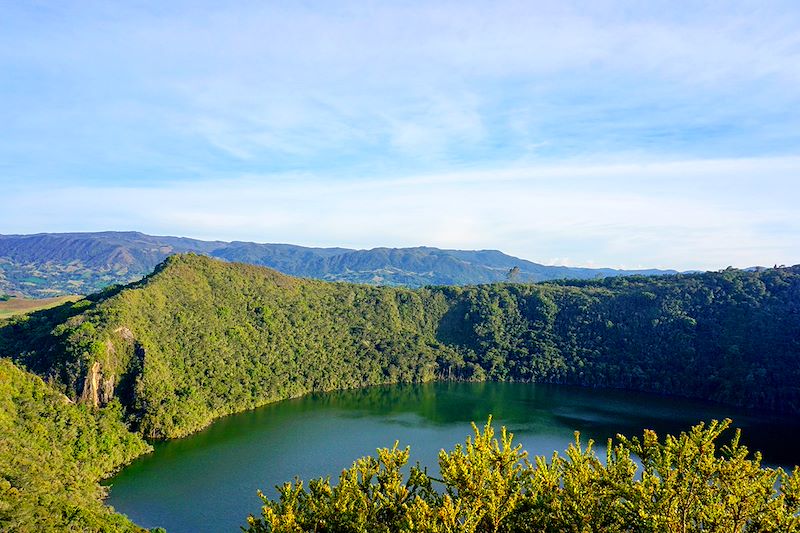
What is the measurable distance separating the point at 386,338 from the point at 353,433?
3998cm

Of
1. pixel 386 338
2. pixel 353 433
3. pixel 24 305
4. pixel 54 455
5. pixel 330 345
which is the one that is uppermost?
pixel 386 338

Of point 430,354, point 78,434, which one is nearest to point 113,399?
point 78,434

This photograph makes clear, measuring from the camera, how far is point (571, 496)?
14266mm

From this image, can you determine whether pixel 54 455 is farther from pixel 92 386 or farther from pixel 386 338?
pixel 386 338

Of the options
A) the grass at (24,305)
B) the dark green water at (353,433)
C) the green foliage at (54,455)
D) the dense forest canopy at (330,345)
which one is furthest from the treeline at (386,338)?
the grass at (24,305)

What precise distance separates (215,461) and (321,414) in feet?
69.3

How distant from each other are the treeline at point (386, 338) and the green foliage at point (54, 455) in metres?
5.32

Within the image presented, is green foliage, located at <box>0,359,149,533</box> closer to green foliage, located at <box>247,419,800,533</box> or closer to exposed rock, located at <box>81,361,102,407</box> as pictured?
exposed rock, located at <box>81,361,102,407</box>

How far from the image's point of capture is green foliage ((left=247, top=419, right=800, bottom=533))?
1207cm

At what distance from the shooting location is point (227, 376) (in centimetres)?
7725

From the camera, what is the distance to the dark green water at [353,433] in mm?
46344

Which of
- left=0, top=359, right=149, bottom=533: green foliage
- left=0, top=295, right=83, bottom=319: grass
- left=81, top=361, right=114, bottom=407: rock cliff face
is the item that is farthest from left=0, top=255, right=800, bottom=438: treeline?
left=0, top=295, right=83, bottom=319: grass

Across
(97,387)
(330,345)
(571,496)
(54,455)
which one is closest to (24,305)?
(330,345)

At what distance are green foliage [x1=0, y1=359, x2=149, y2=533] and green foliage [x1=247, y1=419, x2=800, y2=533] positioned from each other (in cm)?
2332
